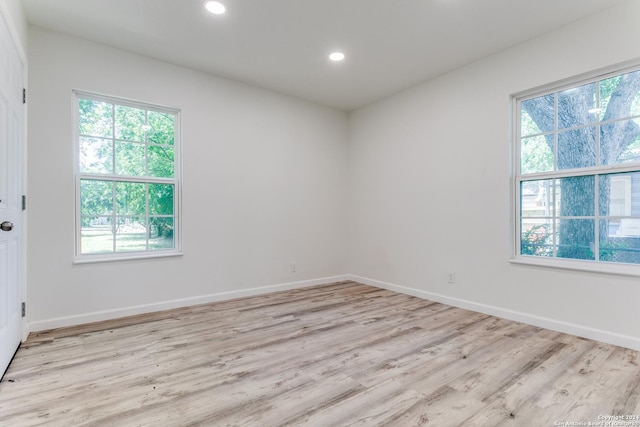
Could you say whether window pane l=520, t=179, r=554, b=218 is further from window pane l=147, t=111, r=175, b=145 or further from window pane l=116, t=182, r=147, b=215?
window pane l=116, t=182, r=147, b=215

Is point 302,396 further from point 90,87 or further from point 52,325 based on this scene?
point 90,87

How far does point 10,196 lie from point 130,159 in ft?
4.10

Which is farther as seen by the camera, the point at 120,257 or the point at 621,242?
the point at 120,257

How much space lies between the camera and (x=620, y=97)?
2.71 meters

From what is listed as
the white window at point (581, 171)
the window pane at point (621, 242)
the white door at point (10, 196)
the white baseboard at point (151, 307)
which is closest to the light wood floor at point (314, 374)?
the white baseboard at point (151, 307)

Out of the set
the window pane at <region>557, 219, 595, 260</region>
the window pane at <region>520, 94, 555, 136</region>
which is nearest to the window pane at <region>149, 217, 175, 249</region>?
the window pane at <region>520, 94, 555, 136</region>

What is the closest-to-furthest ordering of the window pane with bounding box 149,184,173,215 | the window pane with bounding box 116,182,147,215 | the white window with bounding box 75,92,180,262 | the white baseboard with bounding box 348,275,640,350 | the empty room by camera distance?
the empty room, the white baseboard with bounding box 348,275,640,350, the white window with bounding box 75,92,180,262, the window pane with bounding box 116,182,147,215, the window pane with bounding box 149,184,173,215

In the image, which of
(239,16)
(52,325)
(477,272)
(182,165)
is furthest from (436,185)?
(52,325)

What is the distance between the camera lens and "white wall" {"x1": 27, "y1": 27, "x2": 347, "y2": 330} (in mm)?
2953

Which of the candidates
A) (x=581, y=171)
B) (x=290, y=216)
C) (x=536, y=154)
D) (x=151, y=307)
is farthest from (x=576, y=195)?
(x=151, y=307)

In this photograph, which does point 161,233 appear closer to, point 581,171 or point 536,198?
point 536,198

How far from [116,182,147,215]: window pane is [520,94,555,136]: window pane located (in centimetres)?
404

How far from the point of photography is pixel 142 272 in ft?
11.3

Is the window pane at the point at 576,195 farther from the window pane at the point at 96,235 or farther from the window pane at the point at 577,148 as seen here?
the window pane at the point at 96,235
